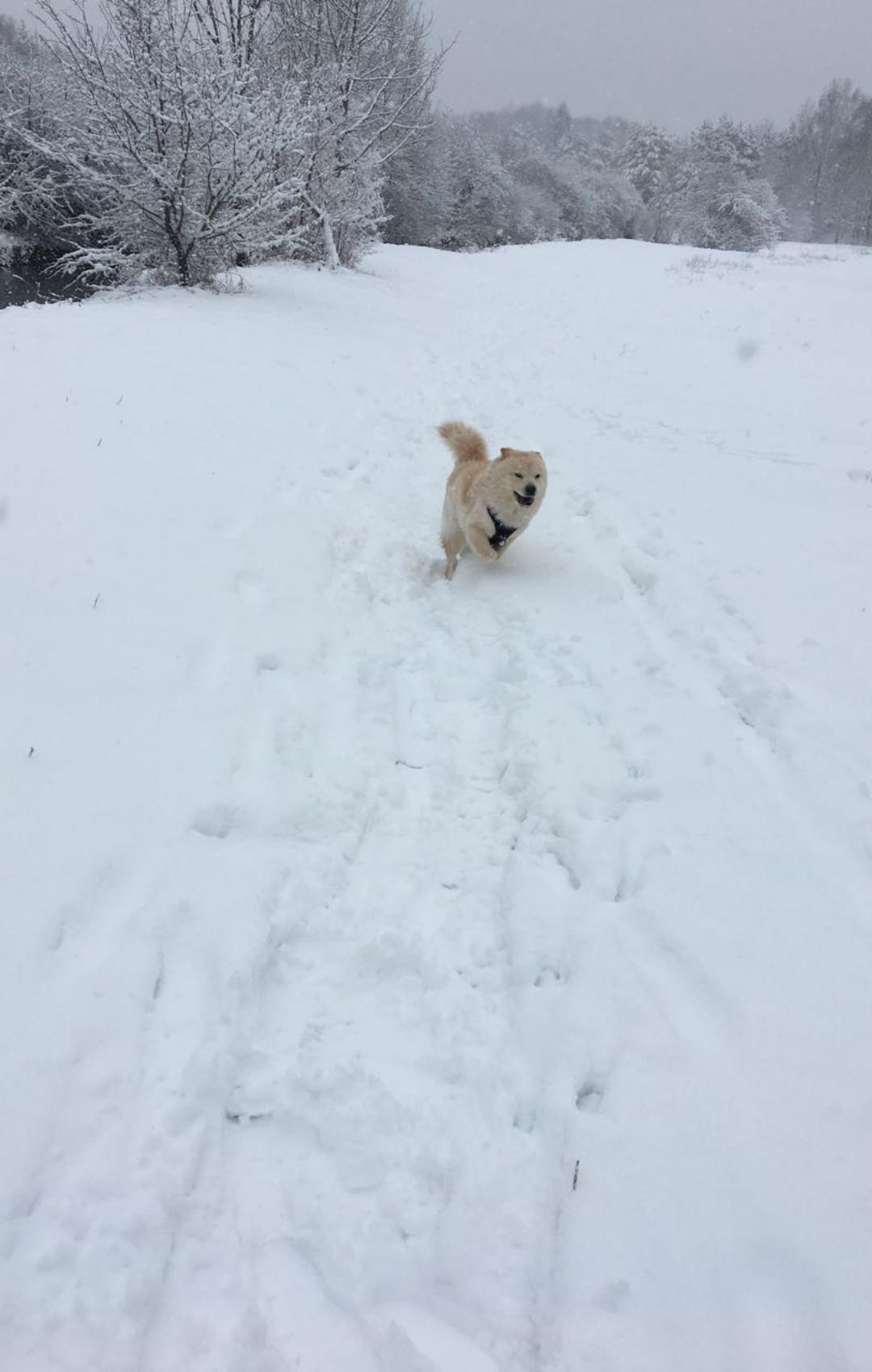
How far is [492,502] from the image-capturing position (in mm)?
4711

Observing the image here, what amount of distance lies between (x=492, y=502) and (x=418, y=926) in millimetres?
3120

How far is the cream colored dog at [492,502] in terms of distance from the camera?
4.69 m

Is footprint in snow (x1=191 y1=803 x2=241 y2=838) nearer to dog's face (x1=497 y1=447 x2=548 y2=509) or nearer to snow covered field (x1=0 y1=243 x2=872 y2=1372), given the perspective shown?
snow covered field (x1=0 y1=243 x2=872 y2=1372)

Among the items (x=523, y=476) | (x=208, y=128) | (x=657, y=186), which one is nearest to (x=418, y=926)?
(x=523, y=476)

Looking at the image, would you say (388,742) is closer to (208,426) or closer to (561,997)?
(561,997)

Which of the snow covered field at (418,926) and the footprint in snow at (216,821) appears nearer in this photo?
the snow covered field at (418,926)

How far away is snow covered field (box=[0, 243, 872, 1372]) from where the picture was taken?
5.23 ft

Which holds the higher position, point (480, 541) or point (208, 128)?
point (208, 128)

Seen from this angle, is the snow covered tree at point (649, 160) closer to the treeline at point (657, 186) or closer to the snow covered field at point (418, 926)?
the treeline at point (657, 186)

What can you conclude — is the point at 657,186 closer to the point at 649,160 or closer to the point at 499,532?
the point at 649,160

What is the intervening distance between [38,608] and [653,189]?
62.3 m

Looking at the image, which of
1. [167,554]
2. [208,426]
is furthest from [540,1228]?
[208,426]

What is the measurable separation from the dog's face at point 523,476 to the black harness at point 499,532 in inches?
6.9

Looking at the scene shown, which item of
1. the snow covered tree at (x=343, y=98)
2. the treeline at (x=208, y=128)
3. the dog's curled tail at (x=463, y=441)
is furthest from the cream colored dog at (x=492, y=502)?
the snow covered tree at (x=343, y=98)
